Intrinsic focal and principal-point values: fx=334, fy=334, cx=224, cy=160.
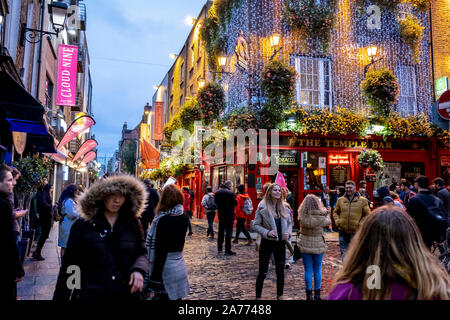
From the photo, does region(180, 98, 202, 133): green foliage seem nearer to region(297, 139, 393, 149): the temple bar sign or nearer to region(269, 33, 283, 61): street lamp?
region(269, 33, 283, 61): street lamp

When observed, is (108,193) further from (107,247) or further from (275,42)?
(275,42)

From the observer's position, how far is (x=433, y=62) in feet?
54.3

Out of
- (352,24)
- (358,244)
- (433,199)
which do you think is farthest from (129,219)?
(352,24)

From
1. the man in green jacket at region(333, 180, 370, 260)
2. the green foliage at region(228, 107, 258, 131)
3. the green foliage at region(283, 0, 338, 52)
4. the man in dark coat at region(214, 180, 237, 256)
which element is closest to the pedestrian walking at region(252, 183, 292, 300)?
the man in green jacket at region(333, 180, 370, 260)

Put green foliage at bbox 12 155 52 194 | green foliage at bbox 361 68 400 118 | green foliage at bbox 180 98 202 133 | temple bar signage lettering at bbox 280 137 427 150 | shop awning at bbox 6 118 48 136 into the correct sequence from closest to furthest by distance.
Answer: green foliage at bbox 12 155 52 194
shop awning at bbox 6 118 48 136
green foliage at bbox 361 68 400 118
temple bar signage lettering at bbox 280 137 427 150
green foliage at bbox 180 98 202 133

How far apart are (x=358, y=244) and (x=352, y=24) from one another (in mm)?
16696

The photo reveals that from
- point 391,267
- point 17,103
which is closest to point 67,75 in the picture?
point 17,103

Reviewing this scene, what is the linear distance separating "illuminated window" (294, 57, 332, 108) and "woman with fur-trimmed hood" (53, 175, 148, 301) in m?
13.2

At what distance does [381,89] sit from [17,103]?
13.1 metres

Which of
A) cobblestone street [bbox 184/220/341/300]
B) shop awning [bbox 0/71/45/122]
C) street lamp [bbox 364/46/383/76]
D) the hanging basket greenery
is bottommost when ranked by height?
cobblestone street [bbox 184/220/341/300]

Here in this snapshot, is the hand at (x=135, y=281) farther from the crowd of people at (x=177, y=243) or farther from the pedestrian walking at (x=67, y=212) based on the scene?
the pedestrian walking at (x=67, y=212)

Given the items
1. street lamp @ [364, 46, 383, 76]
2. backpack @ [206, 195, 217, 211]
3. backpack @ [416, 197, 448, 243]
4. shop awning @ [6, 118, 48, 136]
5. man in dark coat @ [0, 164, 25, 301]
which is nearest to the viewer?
man in dark coat @ [0, 164, 25, 301]

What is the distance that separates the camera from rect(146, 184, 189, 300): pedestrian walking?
3.85 metres
